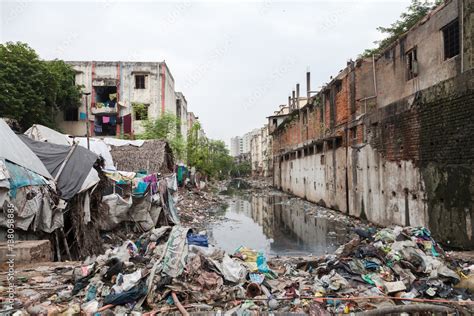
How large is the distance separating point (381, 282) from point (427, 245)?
1546mm

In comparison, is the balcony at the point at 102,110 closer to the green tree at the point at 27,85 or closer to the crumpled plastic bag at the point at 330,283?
the green tree at the point at 27,85

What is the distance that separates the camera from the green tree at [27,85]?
18.0 meters

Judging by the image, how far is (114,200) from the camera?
9445 mm

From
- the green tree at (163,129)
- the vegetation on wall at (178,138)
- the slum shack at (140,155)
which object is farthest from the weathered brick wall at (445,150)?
the green tree at (163,129)

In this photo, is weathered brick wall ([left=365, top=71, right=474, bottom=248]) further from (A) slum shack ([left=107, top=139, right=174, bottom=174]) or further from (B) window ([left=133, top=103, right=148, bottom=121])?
(B) window ([left=133, top=103, right=148, bottom=121])

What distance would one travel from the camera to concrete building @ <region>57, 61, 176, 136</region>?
24328mm

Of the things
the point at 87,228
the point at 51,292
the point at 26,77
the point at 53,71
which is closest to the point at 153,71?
the point at 53,71

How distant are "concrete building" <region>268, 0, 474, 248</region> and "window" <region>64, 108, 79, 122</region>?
17840mm

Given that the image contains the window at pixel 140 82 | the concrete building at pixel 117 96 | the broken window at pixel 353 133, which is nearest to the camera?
the broken window at pixel 353 133

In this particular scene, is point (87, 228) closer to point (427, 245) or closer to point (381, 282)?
point (381, 282)

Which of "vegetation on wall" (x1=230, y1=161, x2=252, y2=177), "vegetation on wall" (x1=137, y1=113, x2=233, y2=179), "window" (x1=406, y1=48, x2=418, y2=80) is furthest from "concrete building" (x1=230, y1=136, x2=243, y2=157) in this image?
"window" (x1=406, y1=48, x2=418, y2=80)

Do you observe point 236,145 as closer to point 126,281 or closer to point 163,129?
point 163,129

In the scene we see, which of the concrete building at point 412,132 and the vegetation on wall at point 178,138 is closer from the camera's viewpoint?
the concrete building at point 412,132

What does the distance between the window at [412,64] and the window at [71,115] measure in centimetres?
2178
